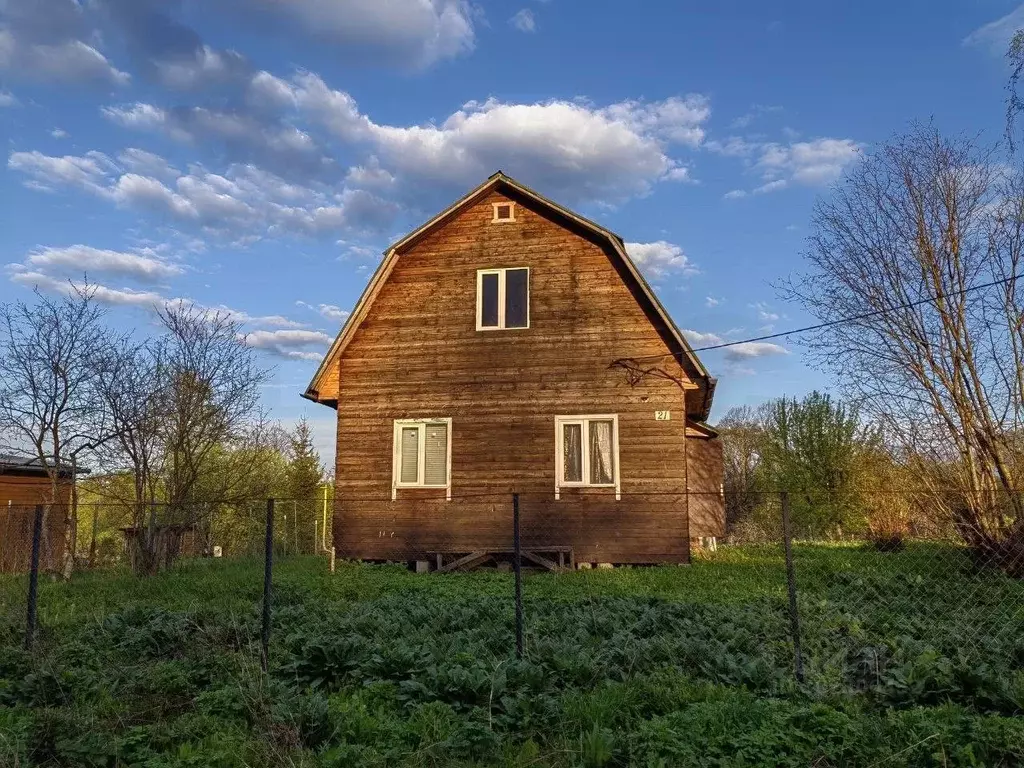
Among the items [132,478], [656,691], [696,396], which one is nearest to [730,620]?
[656,691]

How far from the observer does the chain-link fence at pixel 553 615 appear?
5.50m

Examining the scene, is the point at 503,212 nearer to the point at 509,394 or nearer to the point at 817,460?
the point at 509,394

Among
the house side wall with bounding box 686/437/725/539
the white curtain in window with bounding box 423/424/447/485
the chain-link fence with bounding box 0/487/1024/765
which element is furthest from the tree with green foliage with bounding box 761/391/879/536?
the white curtain in window with bounding box 423/424/447/485

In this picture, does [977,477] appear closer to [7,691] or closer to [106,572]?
[7,691]

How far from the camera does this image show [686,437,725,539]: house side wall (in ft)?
68.0

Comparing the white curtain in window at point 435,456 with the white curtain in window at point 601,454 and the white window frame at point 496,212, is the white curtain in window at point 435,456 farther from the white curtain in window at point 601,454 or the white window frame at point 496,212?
the white window frame at point 496,212

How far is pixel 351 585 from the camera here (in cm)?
1170

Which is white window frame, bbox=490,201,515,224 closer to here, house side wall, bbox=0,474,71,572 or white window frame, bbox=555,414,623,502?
white window frame, bbox=555,414,623,502

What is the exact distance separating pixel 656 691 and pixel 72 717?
414cm

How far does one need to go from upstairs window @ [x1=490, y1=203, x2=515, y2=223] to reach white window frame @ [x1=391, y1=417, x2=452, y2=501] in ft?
15.0

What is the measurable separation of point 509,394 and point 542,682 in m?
9.45

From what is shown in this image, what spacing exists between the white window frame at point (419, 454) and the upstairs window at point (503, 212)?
15.0 ft

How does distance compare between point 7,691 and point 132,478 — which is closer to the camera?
point 7,691

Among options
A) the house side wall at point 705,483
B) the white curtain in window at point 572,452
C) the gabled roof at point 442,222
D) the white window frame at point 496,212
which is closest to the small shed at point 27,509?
the gabled roof at point 442,222
